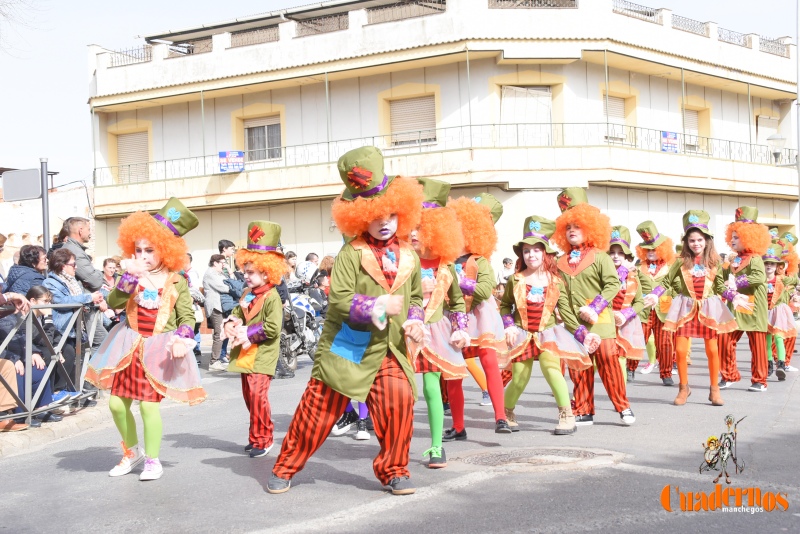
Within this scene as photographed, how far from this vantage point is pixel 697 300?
1098cm

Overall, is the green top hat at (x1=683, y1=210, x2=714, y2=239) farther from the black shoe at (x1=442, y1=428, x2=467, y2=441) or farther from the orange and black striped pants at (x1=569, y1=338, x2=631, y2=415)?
the black shoe at (x1=442, y1=428, x2=467, y2=441)

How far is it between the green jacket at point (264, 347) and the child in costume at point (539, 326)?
2099mm

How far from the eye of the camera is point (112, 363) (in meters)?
7.35

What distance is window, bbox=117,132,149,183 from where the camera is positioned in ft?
99.8

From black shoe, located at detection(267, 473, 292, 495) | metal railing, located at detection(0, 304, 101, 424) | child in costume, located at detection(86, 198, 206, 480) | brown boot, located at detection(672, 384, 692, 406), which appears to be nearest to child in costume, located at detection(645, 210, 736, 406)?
brown boot, located at detection(672, 384, 692, 406)

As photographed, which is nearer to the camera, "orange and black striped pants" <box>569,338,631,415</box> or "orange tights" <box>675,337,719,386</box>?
"orange and black striped pants" <box>569,338,631,415</box>

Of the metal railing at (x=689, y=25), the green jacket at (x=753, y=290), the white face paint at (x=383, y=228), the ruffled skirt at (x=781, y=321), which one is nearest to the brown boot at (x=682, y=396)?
the green jacket at (x=753, y=290)

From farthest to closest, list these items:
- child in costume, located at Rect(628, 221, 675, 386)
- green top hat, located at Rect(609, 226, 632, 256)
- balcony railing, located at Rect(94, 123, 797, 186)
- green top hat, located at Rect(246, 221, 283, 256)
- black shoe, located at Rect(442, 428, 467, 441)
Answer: balcony railing, located at Rect(94, 123, 797, 186), child in costume, located at Rect(628, 221, 675, 386), green top hat, located at Rect(609, 226, 632, 256), black shoe, located at Rect(442, 428, 467, 441), green top hat, located at Rect(246, 221, 283, 256)

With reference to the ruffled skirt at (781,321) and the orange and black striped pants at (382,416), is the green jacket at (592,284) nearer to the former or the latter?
the orange and black striped pants at (382,416)

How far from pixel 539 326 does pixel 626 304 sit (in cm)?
271

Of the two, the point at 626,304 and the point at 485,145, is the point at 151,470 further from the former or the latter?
the point at 485,145

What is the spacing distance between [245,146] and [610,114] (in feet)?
34.4

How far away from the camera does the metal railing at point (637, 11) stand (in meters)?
26.5

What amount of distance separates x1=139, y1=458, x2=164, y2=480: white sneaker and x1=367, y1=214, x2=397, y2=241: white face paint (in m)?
2.41
